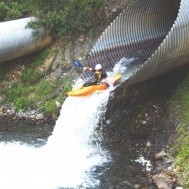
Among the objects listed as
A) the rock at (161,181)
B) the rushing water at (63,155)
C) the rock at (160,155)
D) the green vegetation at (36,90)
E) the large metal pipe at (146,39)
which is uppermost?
the large metal pipe at (146,39)

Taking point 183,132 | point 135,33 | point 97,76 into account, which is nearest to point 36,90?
point 97,76

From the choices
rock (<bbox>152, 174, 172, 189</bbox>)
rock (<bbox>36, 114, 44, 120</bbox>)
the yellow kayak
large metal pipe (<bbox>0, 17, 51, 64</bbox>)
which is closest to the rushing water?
the yellow kayak

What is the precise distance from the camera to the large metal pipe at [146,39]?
15.6m

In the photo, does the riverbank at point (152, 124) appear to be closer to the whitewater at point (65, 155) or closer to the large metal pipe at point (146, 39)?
the whitewater at point (65, 155)

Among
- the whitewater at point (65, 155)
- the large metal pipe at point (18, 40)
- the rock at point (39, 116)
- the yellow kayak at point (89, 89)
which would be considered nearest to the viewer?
the whitewater at point (65, 155)

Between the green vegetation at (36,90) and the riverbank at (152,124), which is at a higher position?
the green vegetation at (36,90)

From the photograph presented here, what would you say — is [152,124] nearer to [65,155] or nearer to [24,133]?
[65,155]

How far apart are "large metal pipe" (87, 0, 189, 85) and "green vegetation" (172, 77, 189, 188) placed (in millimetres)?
880

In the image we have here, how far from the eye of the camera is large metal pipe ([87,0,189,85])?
51.2 feet

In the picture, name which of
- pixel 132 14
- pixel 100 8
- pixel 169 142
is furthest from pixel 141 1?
pixel 169 142

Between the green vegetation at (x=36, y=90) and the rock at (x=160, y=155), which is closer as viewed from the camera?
the rock at (x=160, y=155)

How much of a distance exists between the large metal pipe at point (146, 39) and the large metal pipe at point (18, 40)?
2.38 m

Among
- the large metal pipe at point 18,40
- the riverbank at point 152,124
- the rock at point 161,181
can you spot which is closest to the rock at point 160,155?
the riverbank at point 152,124

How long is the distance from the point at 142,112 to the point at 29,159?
156 inches
